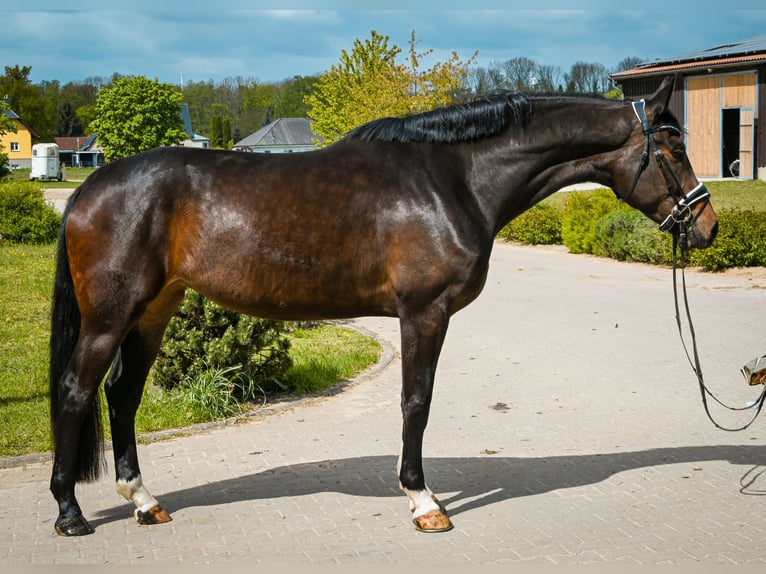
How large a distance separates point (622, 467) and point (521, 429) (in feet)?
3.79

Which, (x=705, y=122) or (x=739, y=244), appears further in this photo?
(x=705, y=122)

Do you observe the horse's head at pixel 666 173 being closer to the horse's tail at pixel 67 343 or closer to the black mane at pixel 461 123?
the black mane at pixel 461 123

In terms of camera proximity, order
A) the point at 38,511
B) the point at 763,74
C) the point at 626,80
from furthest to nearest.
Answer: the point at 626,80
the point at 763,74
the point at 38,511

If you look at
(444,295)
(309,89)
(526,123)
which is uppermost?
(309,89)

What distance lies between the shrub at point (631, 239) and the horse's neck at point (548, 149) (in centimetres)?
1127

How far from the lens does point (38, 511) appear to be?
4828mm

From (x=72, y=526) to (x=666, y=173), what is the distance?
12.5 ft

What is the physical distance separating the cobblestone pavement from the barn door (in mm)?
21974

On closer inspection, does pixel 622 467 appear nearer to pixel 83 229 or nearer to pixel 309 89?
pixel 83 229

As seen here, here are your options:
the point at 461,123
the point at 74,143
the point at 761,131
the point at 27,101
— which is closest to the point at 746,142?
the point at 761,131

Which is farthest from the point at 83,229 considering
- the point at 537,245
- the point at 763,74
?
the point at 763,74

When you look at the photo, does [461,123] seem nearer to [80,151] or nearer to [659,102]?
[659,102]

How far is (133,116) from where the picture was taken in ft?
211

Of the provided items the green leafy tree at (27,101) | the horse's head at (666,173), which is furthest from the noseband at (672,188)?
the green leafy tree at (27,101)
